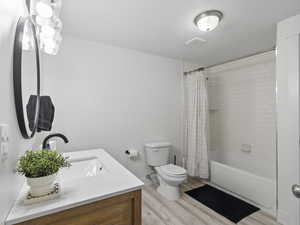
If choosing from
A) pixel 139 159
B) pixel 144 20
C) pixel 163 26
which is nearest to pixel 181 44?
pixel 163 26

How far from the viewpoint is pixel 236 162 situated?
2729 mm

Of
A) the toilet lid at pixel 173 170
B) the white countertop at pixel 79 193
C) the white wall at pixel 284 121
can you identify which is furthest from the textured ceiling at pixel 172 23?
the toilet lid at pixel 173 170

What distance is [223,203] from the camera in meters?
1.96

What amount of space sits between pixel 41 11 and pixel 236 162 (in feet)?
11.1

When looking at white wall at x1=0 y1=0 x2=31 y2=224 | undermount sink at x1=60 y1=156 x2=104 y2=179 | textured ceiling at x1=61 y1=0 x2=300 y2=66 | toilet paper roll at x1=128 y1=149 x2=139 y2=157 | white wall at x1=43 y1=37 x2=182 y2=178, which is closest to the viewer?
white wall at x1=0 y1=0 x2=31 y2=224

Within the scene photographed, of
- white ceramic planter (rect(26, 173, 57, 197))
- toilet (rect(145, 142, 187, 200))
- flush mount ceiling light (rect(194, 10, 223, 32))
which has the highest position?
flush mount ceiling light (rect(194, 10, 223, 32))

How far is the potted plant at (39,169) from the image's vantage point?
0.63 m

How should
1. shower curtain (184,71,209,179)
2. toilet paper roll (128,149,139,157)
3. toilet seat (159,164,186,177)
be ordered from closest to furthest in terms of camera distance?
toilet seat (159,164,186,177), toilet paper roll (128,149,139,157), shower curtain (184,71,209,179)

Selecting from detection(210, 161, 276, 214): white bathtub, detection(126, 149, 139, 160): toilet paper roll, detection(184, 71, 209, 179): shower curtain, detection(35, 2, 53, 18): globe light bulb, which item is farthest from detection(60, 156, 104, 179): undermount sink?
detection(210, 161, 276, 214): white bathtub

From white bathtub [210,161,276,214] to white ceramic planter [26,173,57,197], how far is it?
2.36 m

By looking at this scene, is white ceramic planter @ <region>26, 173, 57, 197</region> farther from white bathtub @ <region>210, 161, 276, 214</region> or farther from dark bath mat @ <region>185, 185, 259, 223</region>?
white bathtub @ <region>210, 161, 276, 214</region>

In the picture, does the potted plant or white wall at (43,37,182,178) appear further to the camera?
white wall at (43,37,182,178)

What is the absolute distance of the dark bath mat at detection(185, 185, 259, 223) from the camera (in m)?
1.75

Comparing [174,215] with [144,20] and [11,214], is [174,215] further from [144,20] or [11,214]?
[144,20]
